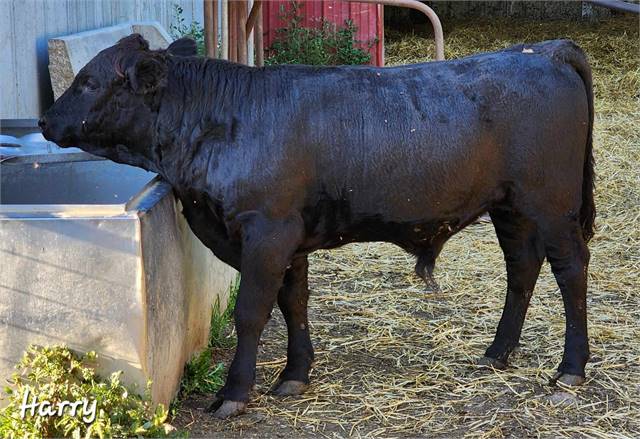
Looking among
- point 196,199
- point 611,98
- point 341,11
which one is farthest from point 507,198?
point 341,11

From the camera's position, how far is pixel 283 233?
14.2ft

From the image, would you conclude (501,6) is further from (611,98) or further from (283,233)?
(283,233)

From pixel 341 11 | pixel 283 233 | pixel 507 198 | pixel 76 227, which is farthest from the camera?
pixel 341 11

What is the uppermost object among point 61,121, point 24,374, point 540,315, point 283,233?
point 61,121

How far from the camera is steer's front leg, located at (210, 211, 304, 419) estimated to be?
14.1 feet

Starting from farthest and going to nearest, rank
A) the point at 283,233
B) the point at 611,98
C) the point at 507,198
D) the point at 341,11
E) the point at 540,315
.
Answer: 1. the point at 341,11
2. the point at 611,98
3. the point at 540,315
4. the point at 507,198
5. the point at 283,233

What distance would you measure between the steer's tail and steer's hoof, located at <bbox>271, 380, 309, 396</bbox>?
1.61 meters

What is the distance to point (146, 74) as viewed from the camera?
4410 millimetres

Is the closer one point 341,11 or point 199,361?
point 199,361

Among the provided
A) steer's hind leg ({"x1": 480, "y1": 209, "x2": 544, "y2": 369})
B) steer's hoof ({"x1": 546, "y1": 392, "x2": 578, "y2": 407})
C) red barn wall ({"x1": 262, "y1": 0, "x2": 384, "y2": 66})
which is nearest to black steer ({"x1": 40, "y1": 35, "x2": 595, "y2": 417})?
steer's hoof ({"x1": 546, "y1": 392, "x2": 578, "y2": 407})

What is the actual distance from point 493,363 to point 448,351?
32 cm

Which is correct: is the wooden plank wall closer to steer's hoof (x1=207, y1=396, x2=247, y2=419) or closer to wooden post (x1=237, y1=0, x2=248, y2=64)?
wooden post (x1=237, y1=0, x2=248, y2=64)

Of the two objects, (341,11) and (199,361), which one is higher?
(341,11)

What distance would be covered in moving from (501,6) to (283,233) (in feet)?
40.5
